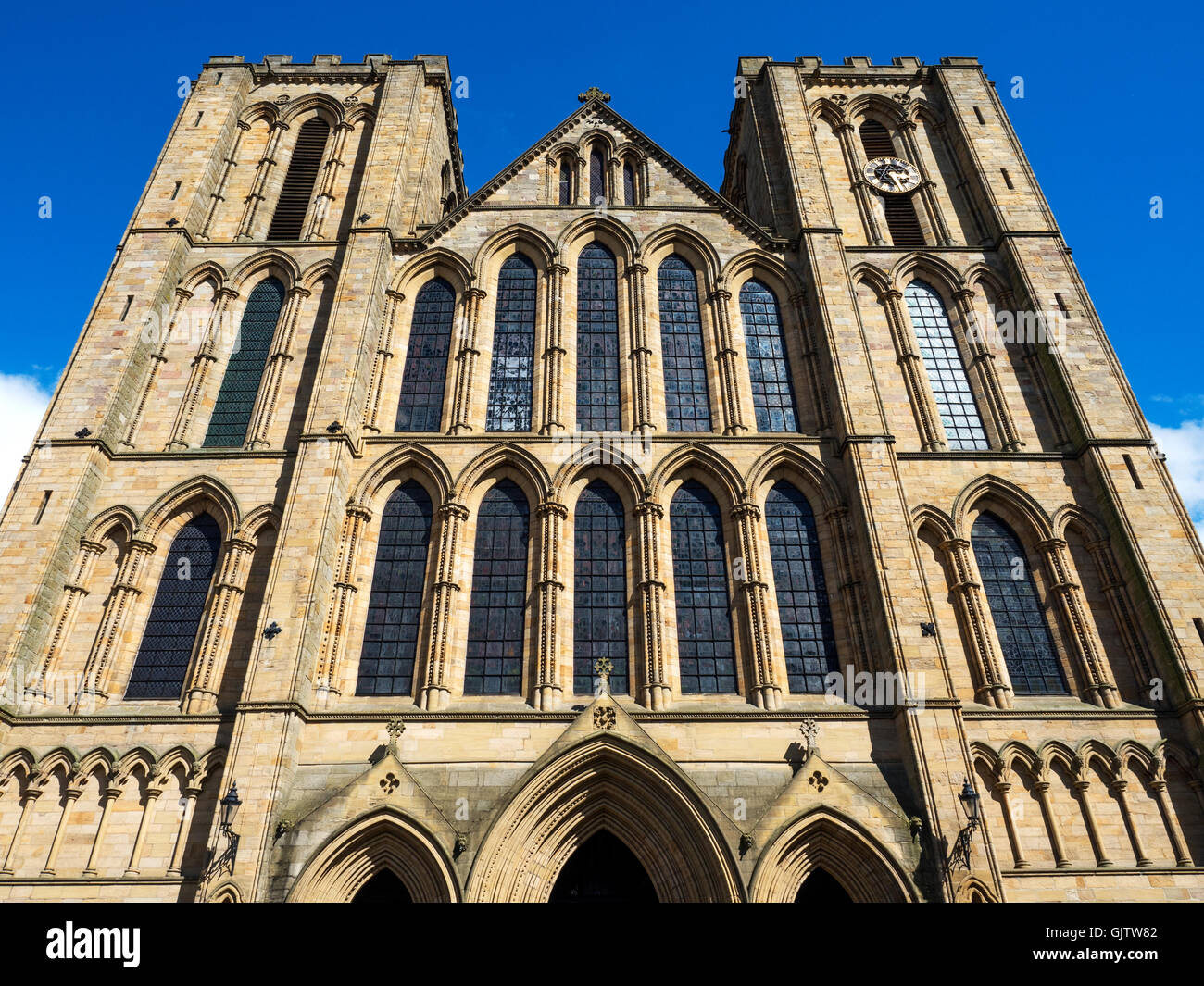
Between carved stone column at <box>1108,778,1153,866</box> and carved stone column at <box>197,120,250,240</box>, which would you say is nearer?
carved stone column at <box>1108,778,1153,866</box>

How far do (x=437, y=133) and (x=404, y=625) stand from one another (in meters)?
17.3

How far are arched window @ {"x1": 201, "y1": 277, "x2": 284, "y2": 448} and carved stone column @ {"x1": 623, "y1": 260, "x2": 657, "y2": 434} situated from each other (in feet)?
29.4

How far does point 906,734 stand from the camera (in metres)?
15.3

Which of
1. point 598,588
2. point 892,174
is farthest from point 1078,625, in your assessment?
point 892,174

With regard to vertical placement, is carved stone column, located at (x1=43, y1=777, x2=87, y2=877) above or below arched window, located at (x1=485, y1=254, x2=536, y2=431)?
below

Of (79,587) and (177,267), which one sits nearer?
(79,587)

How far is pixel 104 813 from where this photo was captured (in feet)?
48.6

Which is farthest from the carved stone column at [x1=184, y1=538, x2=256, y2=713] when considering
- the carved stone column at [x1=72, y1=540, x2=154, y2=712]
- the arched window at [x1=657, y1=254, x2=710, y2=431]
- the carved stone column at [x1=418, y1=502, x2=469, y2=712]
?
the arched window at [x1=657, y1=254, x2=710, y2=431]

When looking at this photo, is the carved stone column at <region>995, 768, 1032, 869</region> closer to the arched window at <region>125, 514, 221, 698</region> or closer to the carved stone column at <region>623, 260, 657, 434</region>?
the carved stone column at <region>623, 260, 657, 434</region>

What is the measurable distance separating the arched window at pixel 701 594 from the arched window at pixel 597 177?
1053cm

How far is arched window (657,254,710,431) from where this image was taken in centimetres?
2069

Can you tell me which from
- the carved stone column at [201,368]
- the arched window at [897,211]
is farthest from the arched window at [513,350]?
the arched window at [897,211]
